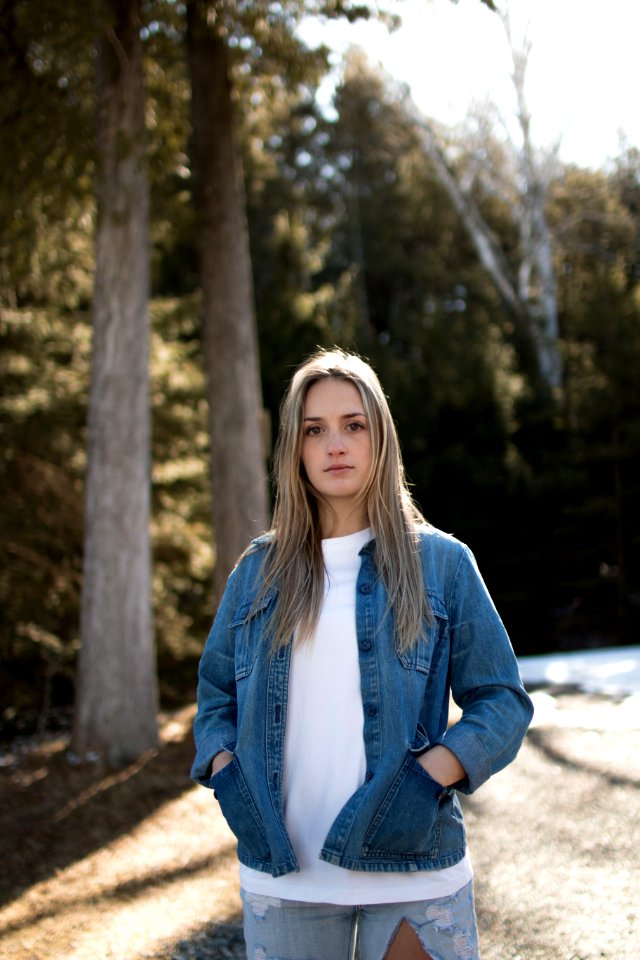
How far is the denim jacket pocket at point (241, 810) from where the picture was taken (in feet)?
6.10

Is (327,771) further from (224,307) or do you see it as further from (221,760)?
(224,307)

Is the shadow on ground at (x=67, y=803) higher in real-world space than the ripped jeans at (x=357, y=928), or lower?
lower

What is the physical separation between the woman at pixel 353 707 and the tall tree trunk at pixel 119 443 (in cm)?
512

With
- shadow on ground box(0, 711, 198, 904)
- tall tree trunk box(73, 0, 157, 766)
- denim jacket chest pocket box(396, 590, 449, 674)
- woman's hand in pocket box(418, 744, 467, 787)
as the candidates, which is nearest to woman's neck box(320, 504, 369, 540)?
denim jacket chest pocket box(396, 590, 449, 674)

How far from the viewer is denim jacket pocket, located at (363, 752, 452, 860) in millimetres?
1780

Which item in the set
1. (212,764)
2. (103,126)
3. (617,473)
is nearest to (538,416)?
(617,473)

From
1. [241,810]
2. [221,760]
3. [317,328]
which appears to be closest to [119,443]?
[221,760]

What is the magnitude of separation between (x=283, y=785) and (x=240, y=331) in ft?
20.9

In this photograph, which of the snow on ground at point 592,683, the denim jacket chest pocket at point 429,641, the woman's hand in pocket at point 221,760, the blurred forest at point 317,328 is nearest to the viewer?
the denim jacket chest pocket at point 429,641

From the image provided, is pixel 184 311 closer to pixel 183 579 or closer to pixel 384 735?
pixel 183 579

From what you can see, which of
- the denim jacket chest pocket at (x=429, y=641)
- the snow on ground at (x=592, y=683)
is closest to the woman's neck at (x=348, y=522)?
the denim jacket chest pocket at (x=429, y=641)

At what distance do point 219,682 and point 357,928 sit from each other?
58 centimetres

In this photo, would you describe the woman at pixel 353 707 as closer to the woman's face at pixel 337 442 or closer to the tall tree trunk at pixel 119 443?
the woman's face at pixel 337 442

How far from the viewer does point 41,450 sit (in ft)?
33.6
